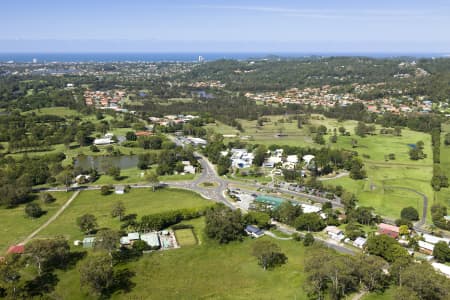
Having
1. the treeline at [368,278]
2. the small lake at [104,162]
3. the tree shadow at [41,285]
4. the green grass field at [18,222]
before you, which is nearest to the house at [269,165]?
the small lake at [104,162]

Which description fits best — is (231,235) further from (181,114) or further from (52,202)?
(181,114)

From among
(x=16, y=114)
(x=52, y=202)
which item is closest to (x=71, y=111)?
(x=16, y=114)

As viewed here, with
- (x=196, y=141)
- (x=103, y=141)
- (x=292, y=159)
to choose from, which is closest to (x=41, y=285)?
(x=292, y=159)

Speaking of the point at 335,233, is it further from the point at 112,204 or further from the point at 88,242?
the point at 112,204

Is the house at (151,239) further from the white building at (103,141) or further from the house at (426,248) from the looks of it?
the white building at (103,141)

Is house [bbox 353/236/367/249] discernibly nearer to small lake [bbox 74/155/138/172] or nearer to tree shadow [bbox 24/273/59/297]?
tree shadow [bbox 24/273/59/297]
